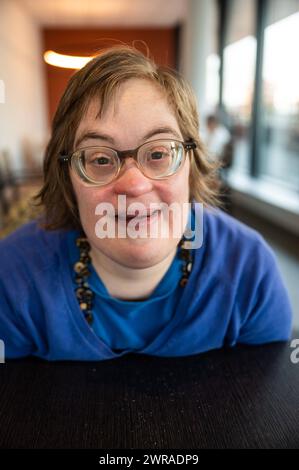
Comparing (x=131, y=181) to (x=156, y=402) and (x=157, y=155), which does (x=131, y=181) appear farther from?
(x=156, y=402)

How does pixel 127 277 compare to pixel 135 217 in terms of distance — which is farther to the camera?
pixel 127 277

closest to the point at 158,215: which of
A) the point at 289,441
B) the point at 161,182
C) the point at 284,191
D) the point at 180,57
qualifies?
the point at 161,182

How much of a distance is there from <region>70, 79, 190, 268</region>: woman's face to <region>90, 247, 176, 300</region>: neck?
0.07 metres

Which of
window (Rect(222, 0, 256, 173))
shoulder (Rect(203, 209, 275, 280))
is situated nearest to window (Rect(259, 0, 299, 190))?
window (Rect(222, 0, 256, 173))

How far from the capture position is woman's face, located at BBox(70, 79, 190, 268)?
2.20 ft

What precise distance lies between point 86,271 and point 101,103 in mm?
318

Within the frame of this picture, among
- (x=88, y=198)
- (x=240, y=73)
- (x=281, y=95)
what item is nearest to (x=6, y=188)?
(x=281, y=95)

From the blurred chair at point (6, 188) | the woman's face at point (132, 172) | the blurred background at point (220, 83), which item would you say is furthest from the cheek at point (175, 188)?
the blurred chair at point (6, 188)

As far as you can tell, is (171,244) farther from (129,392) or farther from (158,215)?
(129,392)

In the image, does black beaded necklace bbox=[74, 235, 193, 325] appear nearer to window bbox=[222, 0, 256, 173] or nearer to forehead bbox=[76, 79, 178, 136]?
forehead bbox=[76, 79, 178, 136]

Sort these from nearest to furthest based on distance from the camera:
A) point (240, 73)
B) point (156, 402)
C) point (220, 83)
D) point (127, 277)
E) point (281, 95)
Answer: point (156, 402) < point (127, 277) < point (281, 95) < point (240, 73) < point (220, 83)

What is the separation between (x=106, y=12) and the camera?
741 centimetres

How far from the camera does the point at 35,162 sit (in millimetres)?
6688

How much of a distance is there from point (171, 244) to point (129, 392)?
0.25 meters
